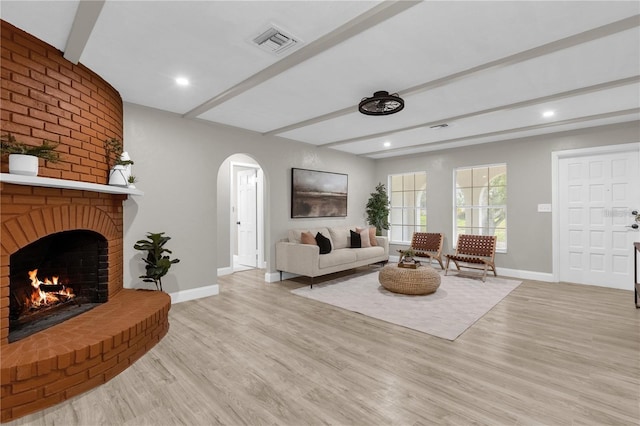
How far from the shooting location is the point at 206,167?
4336 mm

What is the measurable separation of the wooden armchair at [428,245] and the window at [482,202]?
44 cm

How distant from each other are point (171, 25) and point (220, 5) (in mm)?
464

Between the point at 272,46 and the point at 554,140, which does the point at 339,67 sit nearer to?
the point at 272,46

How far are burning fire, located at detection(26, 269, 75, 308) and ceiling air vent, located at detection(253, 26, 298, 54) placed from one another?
280 centimetres

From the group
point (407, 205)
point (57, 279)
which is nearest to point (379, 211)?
point (407, 205)

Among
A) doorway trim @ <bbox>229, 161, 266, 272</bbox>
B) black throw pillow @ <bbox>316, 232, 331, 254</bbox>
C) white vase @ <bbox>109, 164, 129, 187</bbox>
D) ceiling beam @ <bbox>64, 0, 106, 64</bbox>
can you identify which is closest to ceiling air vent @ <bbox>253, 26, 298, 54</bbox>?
ceiling beam @ <bbox>64, 0, 106, 64</bbox>

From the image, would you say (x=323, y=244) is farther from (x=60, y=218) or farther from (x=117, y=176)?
(x=60, y=218)

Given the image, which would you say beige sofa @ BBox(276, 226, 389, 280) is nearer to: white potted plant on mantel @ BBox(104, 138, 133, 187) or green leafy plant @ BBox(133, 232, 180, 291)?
green leafy plant @ BBox(133, 232, 180, 291)

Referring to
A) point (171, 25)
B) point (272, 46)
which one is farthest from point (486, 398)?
point (171, 25)

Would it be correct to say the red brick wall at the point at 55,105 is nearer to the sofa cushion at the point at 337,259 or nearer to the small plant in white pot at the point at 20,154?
the small plant in white pot at the point at 20,154

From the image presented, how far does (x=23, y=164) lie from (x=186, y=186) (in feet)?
6.87

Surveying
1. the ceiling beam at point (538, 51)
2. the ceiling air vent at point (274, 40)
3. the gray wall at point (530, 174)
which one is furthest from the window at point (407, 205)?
the ceiling air vent at point (274, 40)

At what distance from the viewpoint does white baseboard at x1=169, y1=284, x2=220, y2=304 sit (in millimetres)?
3991

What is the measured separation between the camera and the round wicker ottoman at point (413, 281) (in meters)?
4.12
